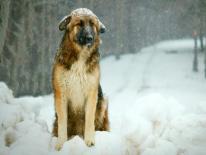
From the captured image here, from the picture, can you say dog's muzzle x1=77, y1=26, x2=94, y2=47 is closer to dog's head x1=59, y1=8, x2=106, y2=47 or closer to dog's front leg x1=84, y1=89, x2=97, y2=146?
dog's head x1=59, y1=8, x2=106, y2=47

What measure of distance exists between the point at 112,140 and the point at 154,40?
43720 millimetres

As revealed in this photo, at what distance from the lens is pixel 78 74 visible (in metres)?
5.71

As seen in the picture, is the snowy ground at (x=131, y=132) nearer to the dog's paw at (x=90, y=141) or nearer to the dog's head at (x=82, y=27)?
the dog's paw at (x=90, y=141)

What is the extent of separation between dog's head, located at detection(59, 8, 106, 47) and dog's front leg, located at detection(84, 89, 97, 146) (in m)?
0.71

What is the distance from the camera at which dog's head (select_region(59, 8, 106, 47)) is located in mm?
5420

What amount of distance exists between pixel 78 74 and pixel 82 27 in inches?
24.2

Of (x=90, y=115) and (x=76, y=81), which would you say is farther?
(x=90, y=115)

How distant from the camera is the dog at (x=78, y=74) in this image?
218 inches

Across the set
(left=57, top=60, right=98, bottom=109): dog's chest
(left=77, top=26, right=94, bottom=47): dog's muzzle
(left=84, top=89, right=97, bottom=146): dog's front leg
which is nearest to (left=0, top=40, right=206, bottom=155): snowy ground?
(left=84, top=89, right=97, bottom=146): dog's front leg

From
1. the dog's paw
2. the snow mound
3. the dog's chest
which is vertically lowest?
the dog's paw

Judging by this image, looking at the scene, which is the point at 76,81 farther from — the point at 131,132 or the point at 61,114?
the point at 131,132

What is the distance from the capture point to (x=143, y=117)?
6.46 meters

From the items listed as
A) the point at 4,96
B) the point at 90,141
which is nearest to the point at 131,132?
the point at 90,141

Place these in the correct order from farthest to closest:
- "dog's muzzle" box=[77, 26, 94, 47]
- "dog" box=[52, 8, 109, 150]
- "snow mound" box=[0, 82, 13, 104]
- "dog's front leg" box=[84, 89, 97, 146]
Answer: "snow mound" box=[0, 82, 13, 104] < "dog's front leg" box=[84, 89, 97, 146] < "dog" box=[52, 8, 109, 150] < "dog's muzzle" box=[77, 26, 94, 47]
